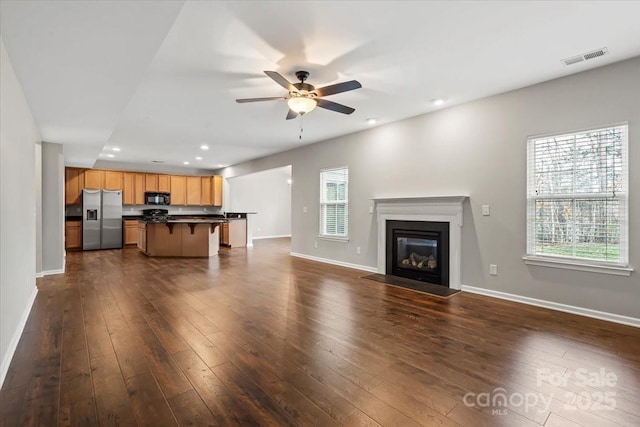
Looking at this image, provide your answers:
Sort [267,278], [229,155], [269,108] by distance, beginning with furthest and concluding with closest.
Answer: [229,155], [267,278], [269,108]

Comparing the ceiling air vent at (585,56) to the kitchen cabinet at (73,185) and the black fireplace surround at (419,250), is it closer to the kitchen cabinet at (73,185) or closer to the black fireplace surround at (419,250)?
the black fireplace surround at (419,250)

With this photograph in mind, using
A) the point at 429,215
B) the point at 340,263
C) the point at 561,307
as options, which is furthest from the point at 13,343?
the point at 561,307

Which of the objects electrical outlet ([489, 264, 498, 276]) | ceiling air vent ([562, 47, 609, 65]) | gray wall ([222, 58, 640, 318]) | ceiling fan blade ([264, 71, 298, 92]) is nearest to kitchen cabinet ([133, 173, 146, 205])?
gray wall ([222, 58, 640, 318])

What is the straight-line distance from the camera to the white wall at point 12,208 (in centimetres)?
217

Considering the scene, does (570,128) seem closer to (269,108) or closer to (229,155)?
(269,108)

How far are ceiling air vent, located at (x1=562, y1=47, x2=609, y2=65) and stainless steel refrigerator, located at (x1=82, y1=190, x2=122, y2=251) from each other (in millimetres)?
9779

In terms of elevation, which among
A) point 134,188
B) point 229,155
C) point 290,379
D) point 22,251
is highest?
point 229,155

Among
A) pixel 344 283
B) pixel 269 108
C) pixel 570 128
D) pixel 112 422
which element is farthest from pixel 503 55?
pixel 112 422

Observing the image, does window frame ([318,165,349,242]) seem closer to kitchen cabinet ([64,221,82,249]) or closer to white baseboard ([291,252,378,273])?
white baseboard ([291,252,378,273])

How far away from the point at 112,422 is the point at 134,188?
29.8 ft

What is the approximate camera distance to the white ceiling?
6.88ft

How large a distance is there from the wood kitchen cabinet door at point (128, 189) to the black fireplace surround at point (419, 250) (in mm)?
7910

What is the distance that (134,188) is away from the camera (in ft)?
30.5

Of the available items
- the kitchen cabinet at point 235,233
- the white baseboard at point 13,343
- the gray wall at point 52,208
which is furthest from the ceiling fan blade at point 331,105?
the kitchen cabinet at point 235,233
